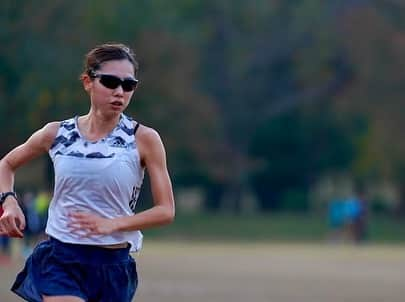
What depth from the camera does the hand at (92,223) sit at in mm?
8102

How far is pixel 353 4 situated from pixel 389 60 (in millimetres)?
10496

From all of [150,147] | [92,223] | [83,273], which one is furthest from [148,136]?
[83,273]

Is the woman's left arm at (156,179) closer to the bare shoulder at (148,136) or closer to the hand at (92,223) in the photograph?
the bare shoulder at (148,136)

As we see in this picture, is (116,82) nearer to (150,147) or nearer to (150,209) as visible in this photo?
(150,147)

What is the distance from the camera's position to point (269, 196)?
298ft

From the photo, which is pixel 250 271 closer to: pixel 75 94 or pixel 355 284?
pixel 355 284

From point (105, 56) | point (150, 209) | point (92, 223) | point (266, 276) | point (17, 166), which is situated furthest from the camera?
point (266, 276)

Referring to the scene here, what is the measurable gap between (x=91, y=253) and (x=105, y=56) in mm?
1090

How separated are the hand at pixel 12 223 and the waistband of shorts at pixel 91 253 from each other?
24 centimetres

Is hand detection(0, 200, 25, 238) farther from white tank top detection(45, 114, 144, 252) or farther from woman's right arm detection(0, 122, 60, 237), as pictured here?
white tank top detection(45, 114, 144, 252)

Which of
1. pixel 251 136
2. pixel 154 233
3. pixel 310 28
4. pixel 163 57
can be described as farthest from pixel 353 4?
pixel 154 233

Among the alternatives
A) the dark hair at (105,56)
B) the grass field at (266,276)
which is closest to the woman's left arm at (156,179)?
the dark hair at (105,56)

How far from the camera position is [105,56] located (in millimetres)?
8445

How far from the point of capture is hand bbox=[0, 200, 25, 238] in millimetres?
8391
